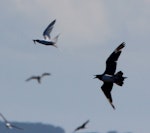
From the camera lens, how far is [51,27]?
107500mm

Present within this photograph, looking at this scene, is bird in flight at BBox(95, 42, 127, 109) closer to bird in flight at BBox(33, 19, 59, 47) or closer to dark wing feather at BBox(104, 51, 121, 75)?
dark wing feather at BBox(104, 51, 121, 75)

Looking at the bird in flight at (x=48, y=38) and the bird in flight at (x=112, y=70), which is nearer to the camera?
the bird in flight at (x=112, y=70)

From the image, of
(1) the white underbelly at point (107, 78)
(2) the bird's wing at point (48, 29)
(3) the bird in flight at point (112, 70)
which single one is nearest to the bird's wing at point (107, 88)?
(3) the bird in flight at point (112, 70)

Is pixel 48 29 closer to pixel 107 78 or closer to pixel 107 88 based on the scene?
pixel 107 88

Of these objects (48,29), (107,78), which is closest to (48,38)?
(48,29)

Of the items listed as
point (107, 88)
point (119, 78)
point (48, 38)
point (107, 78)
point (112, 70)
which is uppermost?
point (48, 38)

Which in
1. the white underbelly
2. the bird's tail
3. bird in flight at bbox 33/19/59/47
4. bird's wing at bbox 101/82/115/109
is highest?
bird in flight at bbox 33/19/59/47

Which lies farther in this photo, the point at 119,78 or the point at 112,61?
the point at 112,61

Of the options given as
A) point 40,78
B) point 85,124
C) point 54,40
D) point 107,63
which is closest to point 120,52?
point 107,63

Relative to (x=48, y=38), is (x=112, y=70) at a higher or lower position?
lower

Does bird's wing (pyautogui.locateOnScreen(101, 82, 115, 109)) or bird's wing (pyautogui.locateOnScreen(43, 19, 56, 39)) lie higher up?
bird's wing (pyautogui.locateOnScreen(43, 19, 56, 39))

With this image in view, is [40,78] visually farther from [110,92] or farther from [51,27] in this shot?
[110,92]

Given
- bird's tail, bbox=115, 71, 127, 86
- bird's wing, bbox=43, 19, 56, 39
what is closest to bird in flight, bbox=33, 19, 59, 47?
bird's wing, bbox=43, 19, 56, 39

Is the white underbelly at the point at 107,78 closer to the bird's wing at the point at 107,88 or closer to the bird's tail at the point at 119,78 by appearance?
the bird's tail at the point at 119,78
